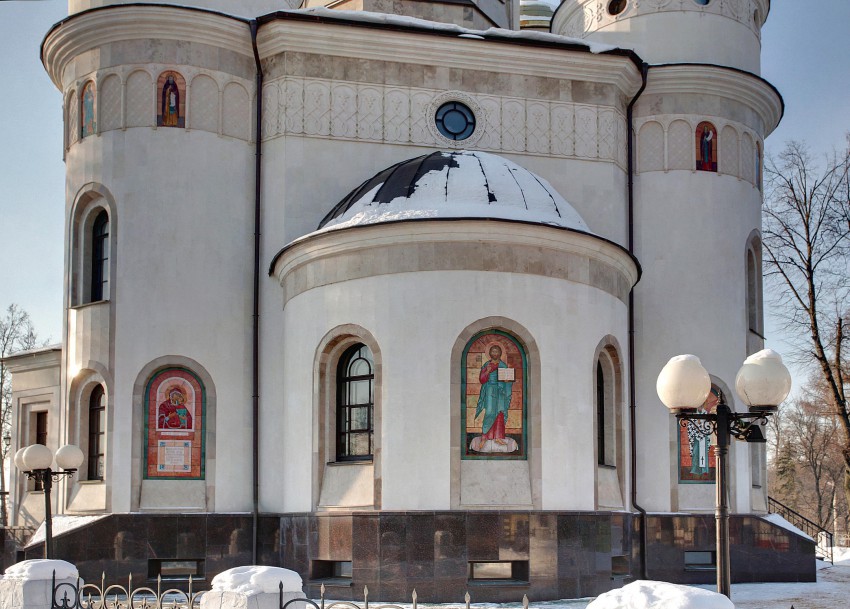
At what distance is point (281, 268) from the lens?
20703mm

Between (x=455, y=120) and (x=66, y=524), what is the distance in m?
10.3

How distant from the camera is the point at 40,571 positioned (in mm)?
12945

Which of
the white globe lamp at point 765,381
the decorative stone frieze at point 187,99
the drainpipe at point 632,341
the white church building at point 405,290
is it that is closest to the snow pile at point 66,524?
the white church building at point 405,290

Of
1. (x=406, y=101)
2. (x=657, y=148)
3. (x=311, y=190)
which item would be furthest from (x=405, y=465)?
(x=657, y=148)

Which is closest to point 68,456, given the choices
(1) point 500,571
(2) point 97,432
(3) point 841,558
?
(2) point 97,432

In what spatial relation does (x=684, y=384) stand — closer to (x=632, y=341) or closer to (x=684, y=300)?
(x=632, y=341)

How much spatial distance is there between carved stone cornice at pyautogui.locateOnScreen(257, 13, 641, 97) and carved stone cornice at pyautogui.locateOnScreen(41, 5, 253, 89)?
21.9 inches

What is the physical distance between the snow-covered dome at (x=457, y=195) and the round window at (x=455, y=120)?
65.2 inches

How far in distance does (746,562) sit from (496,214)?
9142mm

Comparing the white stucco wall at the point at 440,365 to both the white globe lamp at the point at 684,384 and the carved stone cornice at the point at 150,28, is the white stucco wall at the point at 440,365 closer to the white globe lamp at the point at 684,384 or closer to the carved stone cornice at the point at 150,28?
the carved stone cornice at the point at 150,28

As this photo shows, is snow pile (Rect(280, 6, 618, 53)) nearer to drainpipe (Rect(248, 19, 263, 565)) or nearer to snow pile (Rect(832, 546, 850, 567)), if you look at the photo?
drainpipe (Rect(248, 19, 263, 565))

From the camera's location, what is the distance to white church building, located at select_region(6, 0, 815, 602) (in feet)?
60.5

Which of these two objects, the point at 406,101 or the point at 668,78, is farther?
the point at 668,78

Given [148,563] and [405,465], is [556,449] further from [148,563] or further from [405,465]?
[148,563]
